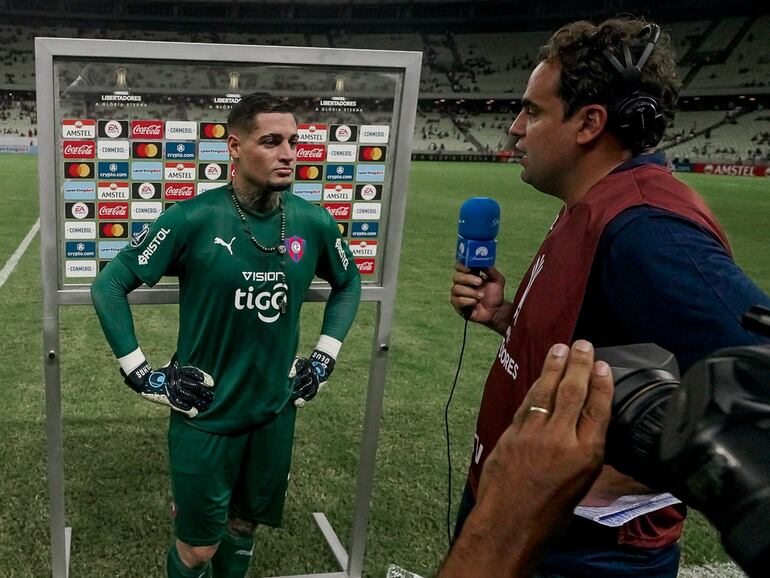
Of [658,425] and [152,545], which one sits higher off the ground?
[658,425]

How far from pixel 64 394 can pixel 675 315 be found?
4.69 meters

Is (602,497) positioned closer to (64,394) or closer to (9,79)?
(64,394)

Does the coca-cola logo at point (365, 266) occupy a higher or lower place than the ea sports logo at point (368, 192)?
lower

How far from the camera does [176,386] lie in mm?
2457

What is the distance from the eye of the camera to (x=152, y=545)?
3365 millimetres

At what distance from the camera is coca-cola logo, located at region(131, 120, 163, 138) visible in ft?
8.05

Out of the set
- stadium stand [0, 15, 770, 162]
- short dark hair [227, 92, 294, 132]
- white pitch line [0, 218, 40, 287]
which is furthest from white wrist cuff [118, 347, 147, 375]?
stadium stand [0, 15, 770, 162]

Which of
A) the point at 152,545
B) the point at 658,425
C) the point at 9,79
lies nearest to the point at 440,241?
the point at 152,545

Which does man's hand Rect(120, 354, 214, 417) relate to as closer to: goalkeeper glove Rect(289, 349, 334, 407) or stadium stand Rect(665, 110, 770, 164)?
goalkeeper glove Rect(289, 349, 334, 407)

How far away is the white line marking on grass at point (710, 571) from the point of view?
3285 mm

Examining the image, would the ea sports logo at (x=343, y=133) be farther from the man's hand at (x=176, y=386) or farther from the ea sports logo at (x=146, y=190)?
the man's hand at (x=176, y=386)

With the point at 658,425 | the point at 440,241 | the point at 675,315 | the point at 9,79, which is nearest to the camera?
the point at 658,425

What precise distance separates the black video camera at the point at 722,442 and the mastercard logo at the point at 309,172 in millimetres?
2103

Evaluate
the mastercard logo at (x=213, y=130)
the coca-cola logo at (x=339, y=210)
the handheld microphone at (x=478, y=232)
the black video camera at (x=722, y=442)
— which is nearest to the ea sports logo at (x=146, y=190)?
the mastercard logo at (x=213, y=130)
